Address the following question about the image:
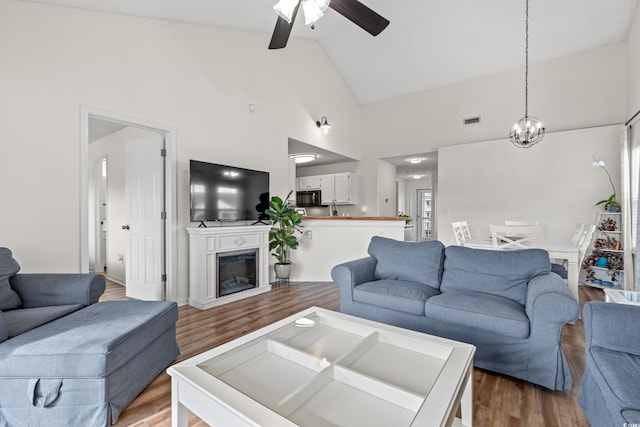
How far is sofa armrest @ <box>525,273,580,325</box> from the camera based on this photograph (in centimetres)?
175

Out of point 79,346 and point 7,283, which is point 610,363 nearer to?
point 79,346

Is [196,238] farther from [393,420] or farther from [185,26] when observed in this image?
[393,420]

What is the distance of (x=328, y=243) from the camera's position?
4.74 metres

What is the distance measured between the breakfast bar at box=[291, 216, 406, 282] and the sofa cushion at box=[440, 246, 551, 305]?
6.71 feet

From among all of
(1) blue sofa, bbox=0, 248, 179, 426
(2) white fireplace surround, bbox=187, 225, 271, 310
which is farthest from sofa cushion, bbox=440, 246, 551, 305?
(2) white fireplace surround, bbox=187, 225, 271, 310

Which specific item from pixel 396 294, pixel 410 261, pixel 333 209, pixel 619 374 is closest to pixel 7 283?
pixel 396 294

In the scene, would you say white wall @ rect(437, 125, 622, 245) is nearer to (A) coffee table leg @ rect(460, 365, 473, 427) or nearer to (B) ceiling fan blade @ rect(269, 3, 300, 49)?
(B) ceiling fan blade @ rect(269, 3, 300, 49)

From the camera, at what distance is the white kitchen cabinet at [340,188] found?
6871 millimetres

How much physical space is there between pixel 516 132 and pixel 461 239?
1.60m

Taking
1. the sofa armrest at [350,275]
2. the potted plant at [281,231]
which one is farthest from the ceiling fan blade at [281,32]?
the potted plant at [281,231]

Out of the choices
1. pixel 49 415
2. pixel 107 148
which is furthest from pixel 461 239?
pixel 107 148

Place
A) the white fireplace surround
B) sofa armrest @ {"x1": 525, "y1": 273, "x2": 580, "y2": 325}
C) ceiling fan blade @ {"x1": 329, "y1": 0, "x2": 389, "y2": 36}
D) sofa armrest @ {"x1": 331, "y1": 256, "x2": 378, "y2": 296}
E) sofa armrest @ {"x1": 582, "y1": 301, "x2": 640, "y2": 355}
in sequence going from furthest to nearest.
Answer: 1. the white fireplace surround
2. sofa armrest @ {"x1": 331, "y1": 256, "x2": 378, "y2": 296}
3. ceiling fan blade @ {"x1": 329, "y1": 0, "x2": 389, "y2": 36}
4. sofa armrest @ {"x1": 525, "y1": 273, "x2": 580, "y2": 325}
5. sofa armrest @ {"x1": 582, "y1": 301, "x2": 640, "y2": 355}

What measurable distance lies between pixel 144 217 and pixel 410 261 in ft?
10.6

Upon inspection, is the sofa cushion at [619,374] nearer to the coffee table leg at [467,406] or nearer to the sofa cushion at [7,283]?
the coffee table leg at [467,406]
